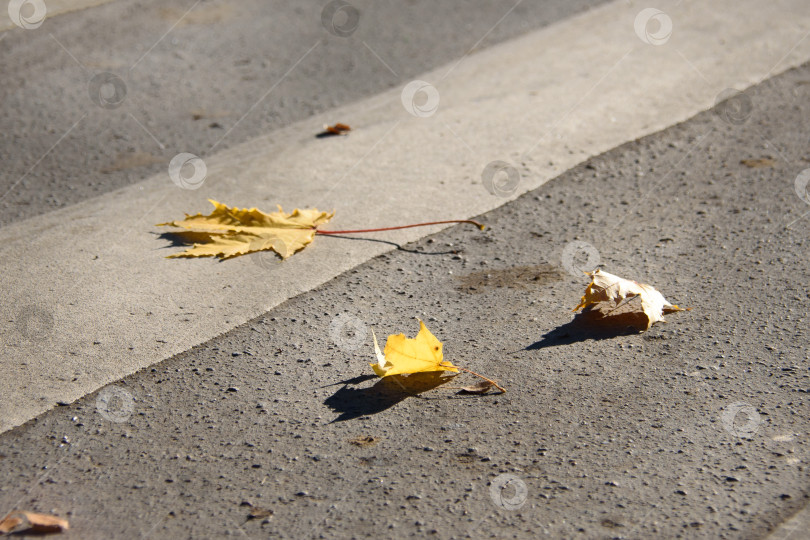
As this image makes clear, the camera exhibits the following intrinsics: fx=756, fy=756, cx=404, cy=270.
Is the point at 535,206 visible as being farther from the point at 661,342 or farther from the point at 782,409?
the point at 782,409

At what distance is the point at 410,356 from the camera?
2.76m

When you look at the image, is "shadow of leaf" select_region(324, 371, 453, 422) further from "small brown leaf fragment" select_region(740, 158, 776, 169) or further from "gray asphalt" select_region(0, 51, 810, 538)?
"small brown leaf fragment" select_region(740, 158, 776, 169)

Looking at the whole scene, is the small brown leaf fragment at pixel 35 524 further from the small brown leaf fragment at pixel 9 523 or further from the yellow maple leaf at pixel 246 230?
the yellow maple leaf at pixel 246 230

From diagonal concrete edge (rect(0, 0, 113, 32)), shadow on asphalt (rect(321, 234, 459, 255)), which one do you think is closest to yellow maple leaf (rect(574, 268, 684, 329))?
shadow on asphalt (rect(321, 234, 459, 255))

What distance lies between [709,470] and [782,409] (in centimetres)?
46

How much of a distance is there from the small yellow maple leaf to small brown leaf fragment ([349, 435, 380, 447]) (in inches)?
9.7

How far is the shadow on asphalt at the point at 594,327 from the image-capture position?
3094mm

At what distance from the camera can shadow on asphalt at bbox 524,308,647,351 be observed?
309 centimetres

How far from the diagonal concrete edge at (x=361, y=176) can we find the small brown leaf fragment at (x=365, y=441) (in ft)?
2.95

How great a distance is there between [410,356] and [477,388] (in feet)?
0.92

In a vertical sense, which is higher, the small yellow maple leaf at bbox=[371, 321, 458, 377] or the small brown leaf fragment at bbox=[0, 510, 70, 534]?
the small yellow maple leaf at bbox=[371, 321, 458, 377]

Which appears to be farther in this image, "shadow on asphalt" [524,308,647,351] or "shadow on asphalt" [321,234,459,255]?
"shadow on asphalt" [321,234,459,255]

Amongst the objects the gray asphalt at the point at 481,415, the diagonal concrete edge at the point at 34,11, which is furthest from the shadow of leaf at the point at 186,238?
the diagonal concrete edge at the point at 34,11

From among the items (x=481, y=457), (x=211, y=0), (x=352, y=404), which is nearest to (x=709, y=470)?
(x=481, y=457)
